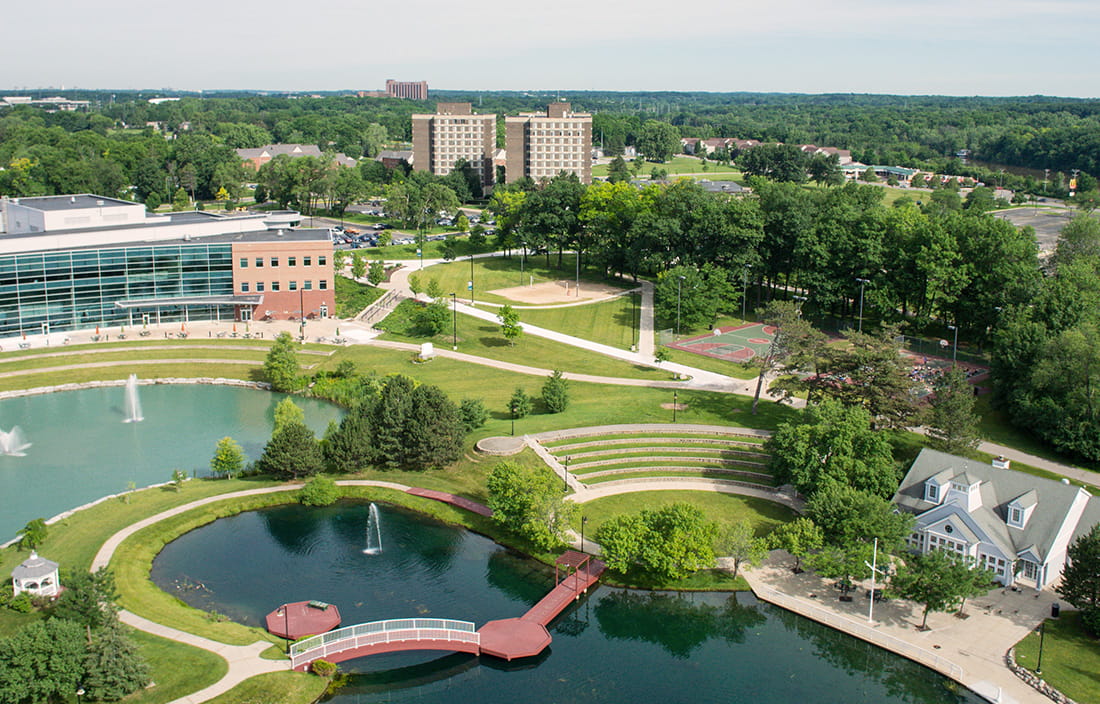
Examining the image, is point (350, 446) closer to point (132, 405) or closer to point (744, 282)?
point (132, 405)

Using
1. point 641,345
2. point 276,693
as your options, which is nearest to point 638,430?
point 641,345

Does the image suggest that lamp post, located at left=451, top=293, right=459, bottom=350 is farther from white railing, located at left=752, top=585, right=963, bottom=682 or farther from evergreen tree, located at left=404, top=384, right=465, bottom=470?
white railing, located at left=752, top=585, right=963, bottom=682

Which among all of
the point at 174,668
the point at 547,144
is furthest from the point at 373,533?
the point at 547,144

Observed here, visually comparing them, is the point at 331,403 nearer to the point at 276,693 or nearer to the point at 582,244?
the point at 276,693

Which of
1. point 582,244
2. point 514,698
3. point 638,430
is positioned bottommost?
point 514,698

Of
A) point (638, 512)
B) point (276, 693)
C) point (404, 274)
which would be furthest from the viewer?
point (404, 274)

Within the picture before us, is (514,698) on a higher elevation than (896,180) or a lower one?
lower

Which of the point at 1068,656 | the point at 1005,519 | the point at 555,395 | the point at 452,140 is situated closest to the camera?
the point at 1068,656
